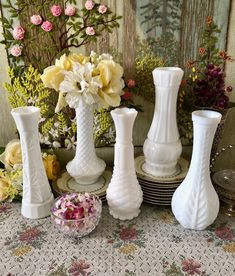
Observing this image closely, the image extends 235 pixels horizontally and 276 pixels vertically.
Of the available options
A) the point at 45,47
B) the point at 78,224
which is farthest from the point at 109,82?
the point at 78,224

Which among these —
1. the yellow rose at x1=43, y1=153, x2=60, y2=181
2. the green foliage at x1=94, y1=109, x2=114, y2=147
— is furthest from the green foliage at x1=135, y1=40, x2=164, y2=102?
the yellow rose at x1=43, y1=153, x2=60, y2=181

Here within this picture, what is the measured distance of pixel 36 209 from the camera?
905 millimetres

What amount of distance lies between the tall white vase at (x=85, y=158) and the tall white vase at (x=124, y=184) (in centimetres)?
10

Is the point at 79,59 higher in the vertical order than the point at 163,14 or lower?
lower

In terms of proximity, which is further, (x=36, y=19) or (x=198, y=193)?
(x=36, y=19)

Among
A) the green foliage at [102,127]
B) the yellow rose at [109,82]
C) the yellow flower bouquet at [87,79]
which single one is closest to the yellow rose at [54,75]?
the yellow flower bouquet at [87,79]

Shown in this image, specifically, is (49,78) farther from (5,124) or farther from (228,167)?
(228,167)

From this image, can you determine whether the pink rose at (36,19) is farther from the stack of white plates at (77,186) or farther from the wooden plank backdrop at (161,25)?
the stack of white plates at (77,186)

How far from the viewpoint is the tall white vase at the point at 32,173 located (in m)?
0.84

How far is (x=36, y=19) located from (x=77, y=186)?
0.50 m

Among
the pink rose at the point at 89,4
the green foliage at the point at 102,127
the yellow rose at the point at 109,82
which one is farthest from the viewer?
the green foliage at the point at 102,127

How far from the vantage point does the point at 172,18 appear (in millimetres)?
965

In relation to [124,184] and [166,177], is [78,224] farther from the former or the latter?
[166,177]

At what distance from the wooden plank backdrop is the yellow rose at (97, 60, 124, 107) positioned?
6.4 inches
